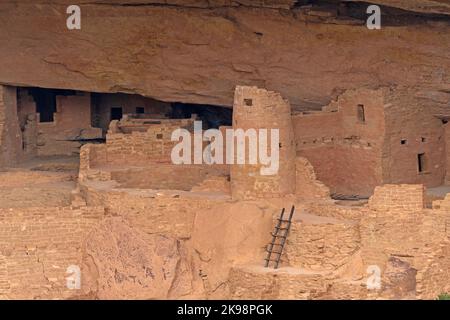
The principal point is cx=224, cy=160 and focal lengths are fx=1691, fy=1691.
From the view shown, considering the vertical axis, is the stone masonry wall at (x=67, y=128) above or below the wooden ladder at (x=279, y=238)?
above

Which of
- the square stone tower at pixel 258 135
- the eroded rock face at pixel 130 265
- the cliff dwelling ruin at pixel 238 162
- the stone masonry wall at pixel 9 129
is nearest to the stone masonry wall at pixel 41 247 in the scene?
the cliff dwelling ruin at pixel 238 162

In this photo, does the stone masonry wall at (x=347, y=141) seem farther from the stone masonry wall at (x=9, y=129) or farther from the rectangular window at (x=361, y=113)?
the stone masonry wall at (x=9, y=129)

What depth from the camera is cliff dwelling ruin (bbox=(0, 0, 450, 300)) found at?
21969 millimetres

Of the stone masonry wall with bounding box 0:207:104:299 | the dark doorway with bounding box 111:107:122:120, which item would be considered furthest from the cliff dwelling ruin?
the dark doorway with bounding box 111:107:122:120

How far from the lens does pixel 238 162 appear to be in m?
23.0

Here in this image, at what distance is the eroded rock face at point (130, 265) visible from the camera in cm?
2222

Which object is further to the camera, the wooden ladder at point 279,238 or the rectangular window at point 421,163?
the rectangular window at point 421,163

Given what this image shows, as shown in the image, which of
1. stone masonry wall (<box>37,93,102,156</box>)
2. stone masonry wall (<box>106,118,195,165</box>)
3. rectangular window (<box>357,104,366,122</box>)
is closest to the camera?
rectangular window (<box>357,104,366,122</box>)

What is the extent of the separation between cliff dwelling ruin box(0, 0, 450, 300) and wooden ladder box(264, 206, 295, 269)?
3 cm

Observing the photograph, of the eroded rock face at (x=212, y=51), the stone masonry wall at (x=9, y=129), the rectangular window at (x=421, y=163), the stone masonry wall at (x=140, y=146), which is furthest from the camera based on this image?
the stone masonry wall at (x=9, y=129)

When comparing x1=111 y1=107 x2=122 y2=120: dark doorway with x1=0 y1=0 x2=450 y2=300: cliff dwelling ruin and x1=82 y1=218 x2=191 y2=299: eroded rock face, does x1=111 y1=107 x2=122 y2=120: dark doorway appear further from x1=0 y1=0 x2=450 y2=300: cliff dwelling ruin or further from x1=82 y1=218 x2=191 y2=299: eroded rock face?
x1=82 y1=218 x2=191 y2=299: eroded rock face

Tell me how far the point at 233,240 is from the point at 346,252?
1614mm

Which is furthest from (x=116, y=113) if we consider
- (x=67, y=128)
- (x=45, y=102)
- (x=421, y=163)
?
(x=421, y=163)

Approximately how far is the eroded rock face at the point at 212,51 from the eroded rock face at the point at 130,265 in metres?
3.23
